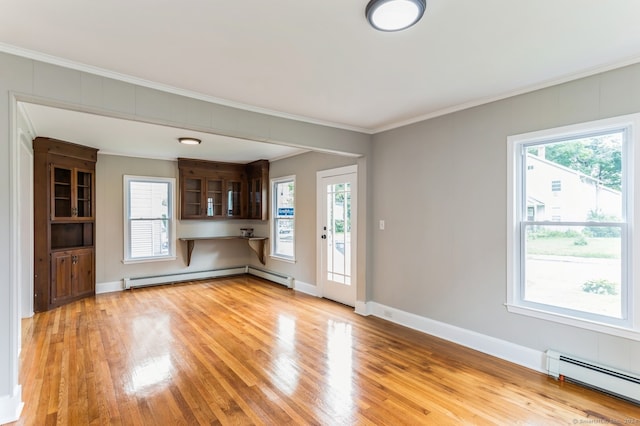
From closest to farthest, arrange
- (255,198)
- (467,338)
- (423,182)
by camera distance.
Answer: (467,338) < (423,182) < (255,198)

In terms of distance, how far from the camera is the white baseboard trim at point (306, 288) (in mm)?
5496

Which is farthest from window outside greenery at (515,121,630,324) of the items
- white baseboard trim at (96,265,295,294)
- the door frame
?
white baseboard trim at (96,265,295,294)

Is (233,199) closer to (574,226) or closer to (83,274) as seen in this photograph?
(83,274)

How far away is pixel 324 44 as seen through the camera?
7.17 ft

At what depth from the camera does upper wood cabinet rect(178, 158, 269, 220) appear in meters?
6.52

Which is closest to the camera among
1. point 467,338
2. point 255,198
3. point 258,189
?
point 467,338

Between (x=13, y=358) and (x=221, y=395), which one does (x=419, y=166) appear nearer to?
(x=221, y=395)

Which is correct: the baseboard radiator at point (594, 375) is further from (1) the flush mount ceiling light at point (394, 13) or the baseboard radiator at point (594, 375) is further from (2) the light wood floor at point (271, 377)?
(1) the flush mount ceiling light at point (394, 13)

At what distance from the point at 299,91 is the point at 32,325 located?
4301 millimetres

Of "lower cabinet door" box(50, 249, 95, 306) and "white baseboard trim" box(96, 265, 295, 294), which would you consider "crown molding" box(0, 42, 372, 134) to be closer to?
"white baseboard trim" box(96, 265, 295, 294)

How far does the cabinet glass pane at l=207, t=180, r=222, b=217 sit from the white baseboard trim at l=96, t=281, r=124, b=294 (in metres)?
2.04

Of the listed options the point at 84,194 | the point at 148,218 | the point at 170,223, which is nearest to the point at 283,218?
the point at 170,223

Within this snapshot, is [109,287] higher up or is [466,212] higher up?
[466,212]

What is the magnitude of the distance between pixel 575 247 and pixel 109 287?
22.0 feet
